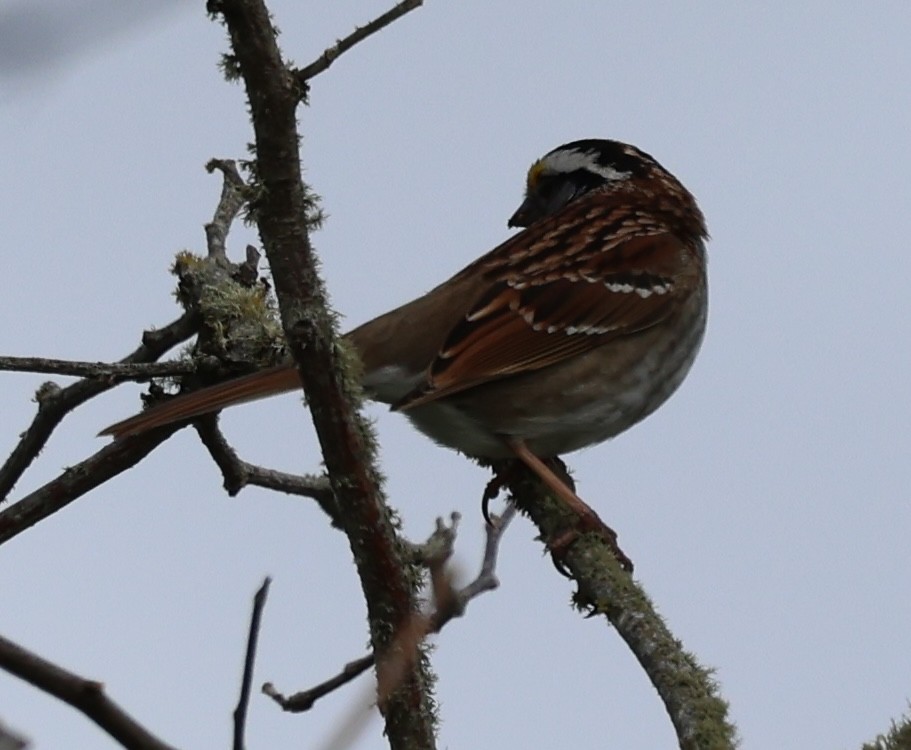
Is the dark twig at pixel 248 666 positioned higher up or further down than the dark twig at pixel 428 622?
further down

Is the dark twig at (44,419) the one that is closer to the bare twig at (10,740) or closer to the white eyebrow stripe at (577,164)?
the bare twig at (10,740)

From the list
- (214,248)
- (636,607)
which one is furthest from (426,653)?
(214,248)

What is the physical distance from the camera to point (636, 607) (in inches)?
132

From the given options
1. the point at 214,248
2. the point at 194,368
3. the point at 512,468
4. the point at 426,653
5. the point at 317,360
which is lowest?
the point at 426,653

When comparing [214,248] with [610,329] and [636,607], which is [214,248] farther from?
[636,607]

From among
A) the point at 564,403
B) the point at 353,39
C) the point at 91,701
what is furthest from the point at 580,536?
the point at 91,701

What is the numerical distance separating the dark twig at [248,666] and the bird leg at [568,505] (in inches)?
75.2

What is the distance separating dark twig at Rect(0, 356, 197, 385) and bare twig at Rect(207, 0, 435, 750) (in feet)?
3.26

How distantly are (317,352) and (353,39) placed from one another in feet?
1.70

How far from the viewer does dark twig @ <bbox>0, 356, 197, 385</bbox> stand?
3.26 meters

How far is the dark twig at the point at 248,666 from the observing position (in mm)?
1723

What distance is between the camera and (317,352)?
244 centimetres

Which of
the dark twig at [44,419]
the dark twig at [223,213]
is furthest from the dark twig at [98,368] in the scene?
the dark twig at [223,213]

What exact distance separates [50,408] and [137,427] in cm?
22
